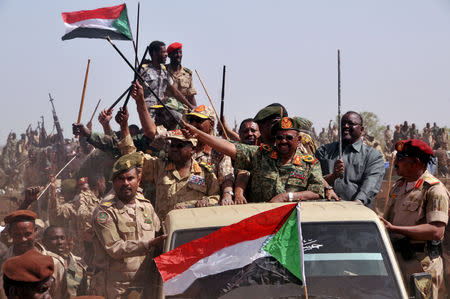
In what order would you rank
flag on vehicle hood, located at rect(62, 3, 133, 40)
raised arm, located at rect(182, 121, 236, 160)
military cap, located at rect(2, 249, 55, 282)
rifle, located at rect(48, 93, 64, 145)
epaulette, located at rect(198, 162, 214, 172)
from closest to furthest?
military cap, located at rect(2, 249, 55, 282)
raised arm, located at rect(182, 121, 236, 160)
epaulette, located at rect(198, 162, 214, 172)
flag on vehicle hood, located at rect(62, 3, 133, 40)
rifle, located at rect(48, 93, 64, 145)

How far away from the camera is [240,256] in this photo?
4.10m

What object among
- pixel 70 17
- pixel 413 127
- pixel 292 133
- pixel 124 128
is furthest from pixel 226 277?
pixel 413 127

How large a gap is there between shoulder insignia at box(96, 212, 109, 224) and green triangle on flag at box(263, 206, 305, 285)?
198 cm

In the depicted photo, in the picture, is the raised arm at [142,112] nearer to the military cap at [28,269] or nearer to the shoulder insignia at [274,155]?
the shoulder insignia at [274,155]

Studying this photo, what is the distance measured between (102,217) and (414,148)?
257 centimetres

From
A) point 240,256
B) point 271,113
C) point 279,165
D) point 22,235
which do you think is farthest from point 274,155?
point 22,235

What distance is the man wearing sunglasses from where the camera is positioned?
5.71 m

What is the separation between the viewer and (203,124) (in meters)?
6.87

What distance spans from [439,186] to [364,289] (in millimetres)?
1514

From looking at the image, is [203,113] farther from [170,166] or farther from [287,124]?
[287,124]

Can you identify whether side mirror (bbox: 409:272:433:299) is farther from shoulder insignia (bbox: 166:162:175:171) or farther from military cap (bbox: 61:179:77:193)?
military cap (bbox: 61:179:77:193)

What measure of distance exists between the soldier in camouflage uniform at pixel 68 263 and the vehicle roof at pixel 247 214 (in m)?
1.83

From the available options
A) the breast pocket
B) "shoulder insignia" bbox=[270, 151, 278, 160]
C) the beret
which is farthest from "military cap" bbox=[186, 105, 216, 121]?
the beret

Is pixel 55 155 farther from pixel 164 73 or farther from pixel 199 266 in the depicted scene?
pixel 199 266
